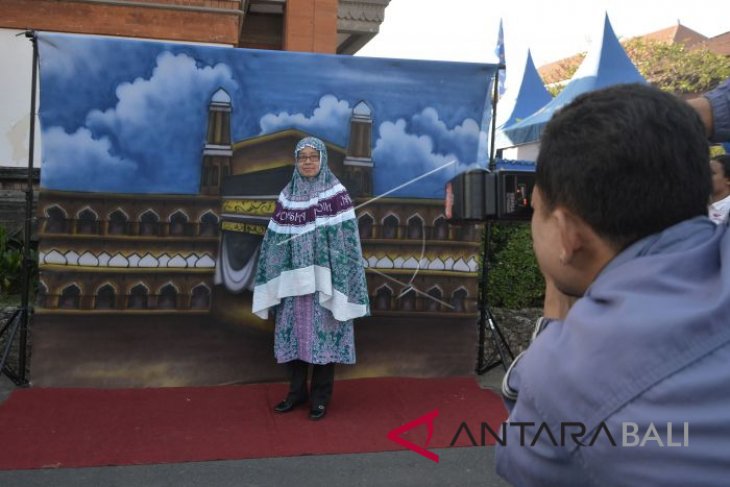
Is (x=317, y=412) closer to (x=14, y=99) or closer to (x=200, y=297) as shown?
(x=200, y=297)

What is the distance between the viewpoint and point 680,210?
1.00 meters

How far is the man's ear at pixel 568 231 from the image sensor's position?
106 cm

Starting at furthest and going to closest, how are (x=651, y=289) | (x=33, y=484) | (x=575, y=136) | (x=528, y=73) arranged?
1. (x=528, y=73)
2. (x=33, y=484)
3. (x=575, y=136)
4. (x=651, y=289)

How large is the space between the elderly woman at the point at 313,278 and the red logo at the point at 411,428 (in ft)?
1.73

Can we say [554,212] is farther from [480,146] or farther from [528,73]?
[528,73]

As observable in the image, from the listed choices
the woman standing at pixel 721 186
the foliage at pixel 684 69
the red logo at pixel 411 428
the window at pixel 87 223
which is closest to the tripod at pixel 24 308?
the window at pixel 87 223

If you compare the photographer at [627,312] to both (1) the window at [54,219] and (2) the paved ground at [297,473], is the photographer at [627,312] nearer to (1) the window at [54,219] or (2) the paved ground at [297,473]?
(2) the paved ground at [297,473]

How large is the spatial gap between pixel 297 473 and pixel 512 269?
300 cm

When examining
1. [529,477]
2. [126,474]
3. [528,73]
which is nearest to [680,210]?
[529,477]

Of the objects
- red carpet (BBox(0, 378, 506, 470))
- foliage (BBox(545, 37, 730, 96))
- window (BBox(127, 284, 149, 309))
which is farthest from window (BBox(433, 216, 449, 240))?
foliage (BBox(545, 37, 730, 96))

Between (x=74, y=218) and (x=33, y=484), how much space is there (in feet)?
6.66

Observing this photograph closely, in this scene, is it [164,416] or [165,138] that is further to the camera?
[165,138]

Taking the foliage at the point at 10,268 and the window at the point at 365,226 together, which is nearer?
the window at the point at 365,226

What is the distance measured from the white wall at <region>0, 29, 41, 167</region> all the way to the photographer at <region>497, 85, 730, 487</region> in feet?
23.3
